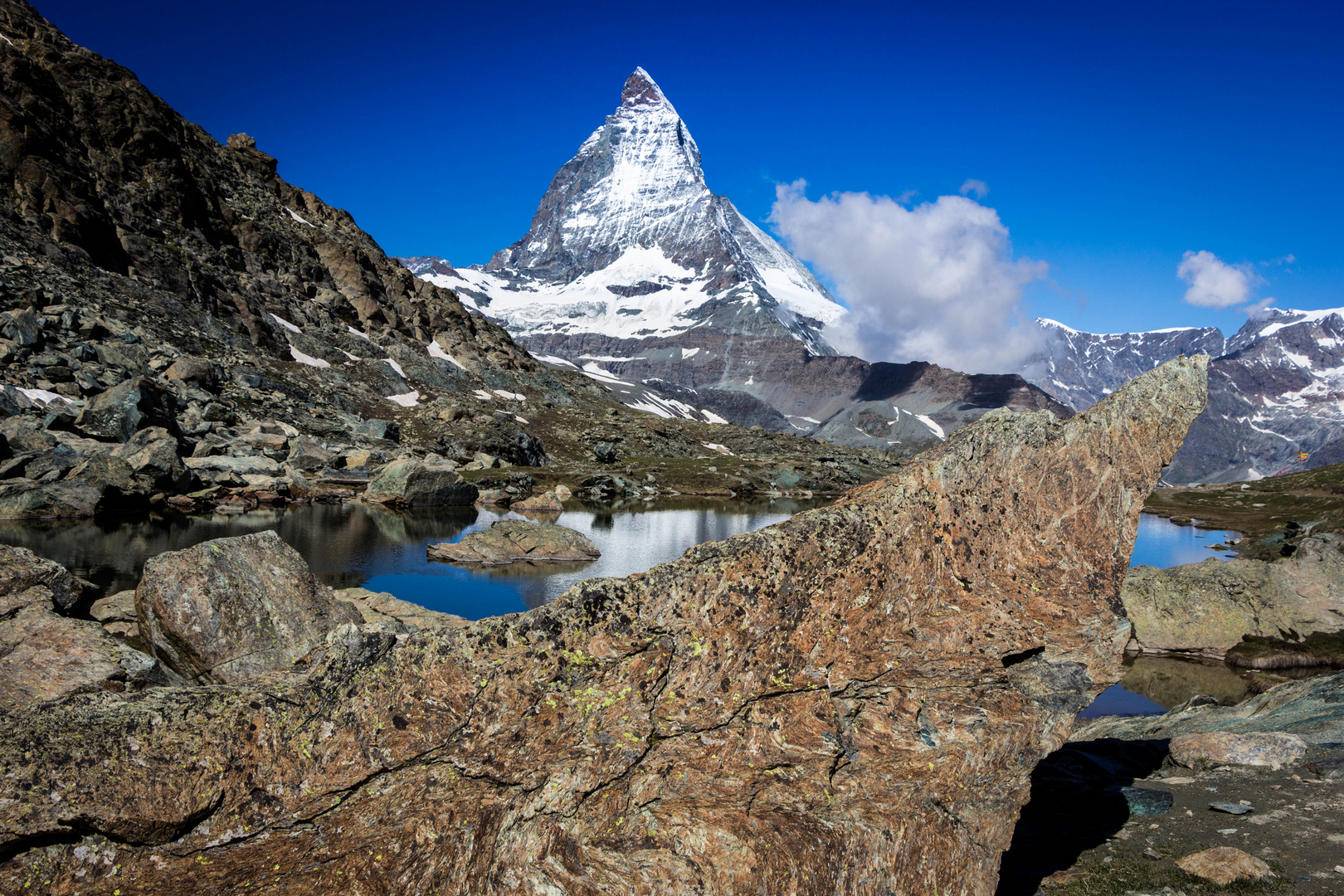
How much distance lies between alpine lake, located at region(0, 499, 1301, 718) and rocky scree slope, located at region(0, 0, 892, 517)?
549 centimetres

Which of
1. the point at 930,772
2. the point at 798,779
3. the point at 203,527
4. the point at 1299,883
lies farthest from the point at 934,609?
the point at 203,527

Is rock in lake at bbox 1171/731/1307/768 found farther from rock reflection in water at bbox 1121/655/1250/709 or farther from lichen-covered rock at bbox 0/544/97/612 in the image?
lichen-covered rock at bbox 0/544/97/612

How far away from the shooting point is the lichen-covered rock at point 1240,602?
96.9ft

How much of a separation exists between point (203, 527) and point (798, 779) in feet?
170

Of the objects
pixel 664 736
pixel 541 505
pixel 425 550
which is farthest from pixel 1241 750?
pixel 541 505

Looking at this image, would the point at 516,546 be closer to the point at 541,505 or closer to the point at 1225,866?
the point at 541,505

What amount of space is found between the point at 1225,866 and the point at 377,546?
47.6m

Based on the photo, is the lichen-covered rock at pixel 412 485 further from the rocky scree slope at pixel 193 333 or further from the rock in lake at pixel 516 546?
the rock in lake at pixel 516 546

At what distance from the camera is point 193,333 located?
98875 millimetres

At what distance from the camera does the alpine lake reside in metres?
27.5

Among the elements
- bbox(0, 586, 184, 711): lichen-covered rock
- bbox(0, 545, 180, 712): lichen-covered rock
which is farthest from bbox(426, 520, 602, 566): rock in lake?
bbox(0, 586, 184, 711): lichen-covered rock

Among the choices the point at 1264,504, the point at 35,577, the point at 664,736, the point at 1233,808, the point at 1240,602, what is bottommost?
the point at 1233,808

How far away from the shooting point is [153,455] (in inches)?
2041

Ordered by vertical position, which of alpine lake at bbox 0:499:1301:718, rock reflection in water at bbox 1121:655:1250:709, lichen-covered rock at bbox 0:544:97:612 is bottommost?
rock reflection in water at bbox 1121:655:1250:709
